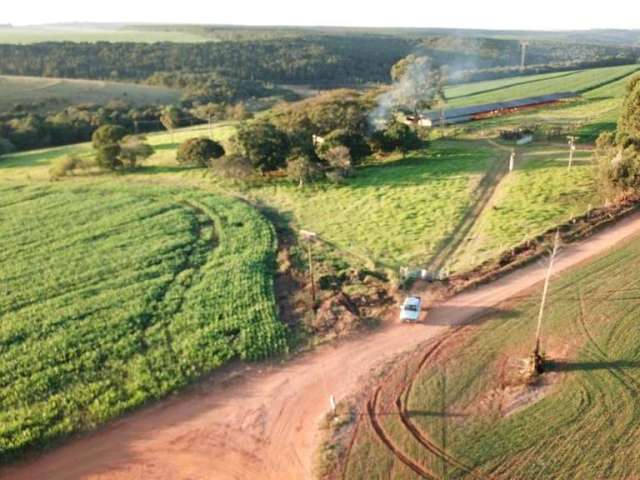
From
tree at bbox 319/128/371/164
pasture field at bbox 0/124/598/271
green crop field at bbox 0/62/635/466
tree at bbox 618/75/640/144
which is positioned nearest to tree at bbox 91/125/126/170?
green crop field at bbox 0/62/635/466

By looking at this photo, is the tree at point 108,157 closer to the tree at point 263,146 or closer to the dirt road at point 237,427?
the tree at point 263,146

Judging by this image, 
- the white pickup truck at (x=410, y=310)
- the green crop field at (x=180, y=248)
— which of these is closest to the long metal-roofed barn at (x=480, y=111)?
the green crop field at (x=180, y=248)

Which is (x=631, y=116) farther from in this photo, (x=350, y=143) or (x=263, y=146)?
(x=263, y=146)

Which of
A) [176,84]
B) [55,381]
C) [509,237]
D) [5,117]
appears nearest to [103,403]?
[55,381]

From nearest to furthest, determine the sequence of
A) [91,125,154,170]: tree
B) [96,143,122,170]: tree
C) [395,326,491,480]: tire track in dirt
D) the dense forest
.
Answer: [395,326,491,480]: tire track in dirt → [96,143,122,170]: tree → [91,125,154,170]: tree → the dense forest

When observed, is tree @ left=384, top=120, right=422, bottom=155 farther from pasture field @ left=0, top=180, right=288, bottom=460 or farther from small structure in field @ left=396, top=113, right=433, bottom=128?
pasture field @ left=0, top=180, right=288, bottom=460

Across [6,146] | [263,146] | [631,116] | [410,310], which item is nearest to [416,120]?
[263,146]
